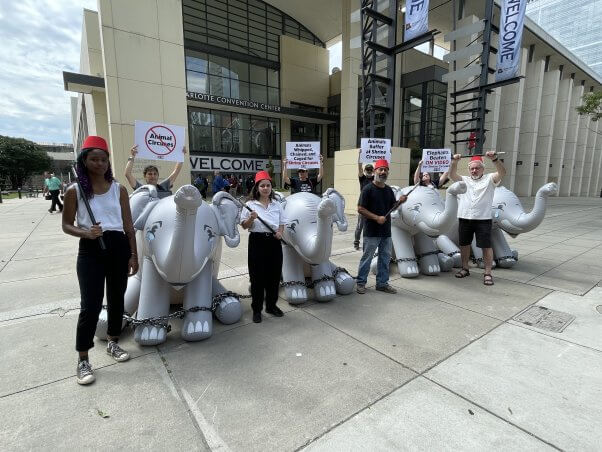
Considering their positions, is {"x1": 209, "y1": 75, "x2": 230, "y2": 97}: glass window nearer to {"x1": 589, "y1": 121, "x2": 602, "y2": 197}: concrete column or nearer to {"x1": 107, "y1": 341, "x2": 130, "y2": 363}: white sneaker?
{"x1": 107, "y1": 341, "x2": 130, "y2": 363}: white sneaker

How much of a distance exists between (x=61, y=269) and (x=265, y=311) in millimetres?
4002

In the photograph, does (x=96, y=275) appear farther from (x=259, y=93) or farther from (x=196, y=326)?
(x=259, y=93)

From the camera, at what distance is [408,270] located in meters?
5.06

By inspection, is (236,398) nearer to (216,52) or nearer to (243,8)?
(216,52)

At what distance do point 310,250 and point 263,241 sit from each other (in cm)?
52

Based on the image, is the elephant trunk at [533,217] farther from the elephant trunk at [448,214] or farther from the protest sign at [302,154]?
the protest sign at [302,154]

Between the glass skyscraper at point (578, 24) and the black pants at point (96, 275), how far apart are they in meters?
50.5

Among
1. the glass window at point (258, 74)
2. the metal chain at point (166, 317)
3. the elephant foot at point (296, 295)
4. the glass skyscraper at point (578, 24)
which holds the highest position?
the glass skyscraper at point (578, 24)

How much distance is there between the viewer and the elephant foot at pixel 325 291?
412 centimetres

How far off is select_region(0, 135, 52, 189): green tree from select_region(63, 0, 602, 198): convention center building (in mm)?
33626

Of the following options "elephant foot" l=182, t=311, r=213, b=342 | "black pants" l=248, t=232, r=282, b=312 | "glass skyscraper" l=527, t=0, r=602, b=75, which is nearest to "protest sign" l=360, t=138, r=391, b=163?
"black pants" l=248, t=232, r=282, b=312

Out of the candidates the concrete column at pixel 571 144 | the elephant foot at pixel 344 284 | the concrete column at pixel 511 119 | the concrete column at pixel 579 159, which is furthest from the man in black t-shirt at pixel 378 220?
the concrete column at pixel 579 159

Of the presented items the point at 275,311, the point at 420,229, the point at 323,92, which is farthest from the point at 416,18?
the point at 323,92

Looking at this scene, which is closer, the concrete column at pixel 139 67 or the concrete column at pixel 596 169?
the concrete column at pixel 139 67
